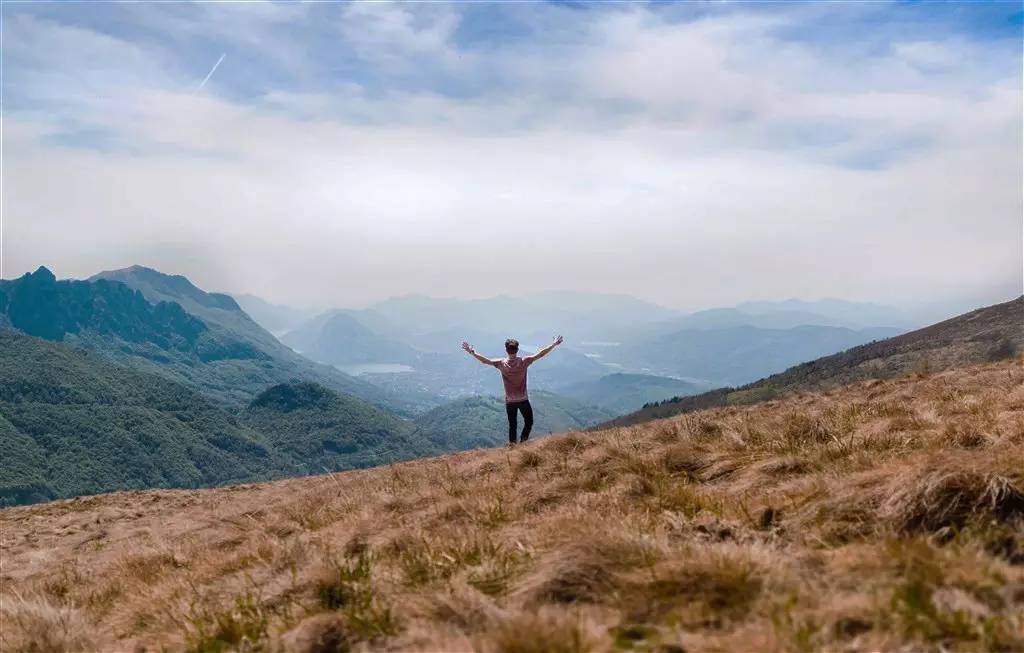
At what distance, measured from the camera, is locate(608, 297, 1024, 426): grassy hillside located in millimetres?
55406

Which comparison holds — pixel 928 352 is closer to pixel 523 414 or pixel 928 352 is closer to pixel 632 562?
pixel 523 414

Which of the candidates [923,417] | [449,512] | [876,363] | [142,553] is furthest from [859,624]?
[876,363]

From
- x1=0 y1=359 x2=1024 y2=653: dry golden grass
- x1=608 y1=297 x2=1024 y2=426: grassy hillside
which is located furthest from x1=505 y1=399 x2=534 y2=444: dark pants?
x1=608 y1=297 x2=1024 y2=426: grassy hillside

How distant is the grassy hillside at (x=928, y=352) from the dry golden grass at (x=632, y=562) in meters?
37.8

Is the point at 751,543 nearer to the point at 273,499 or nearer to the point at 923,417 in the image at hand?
the point at 923,417

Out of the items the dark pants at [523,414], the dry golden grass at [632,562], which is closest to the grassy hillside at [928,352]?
the dark pants at [523,414]

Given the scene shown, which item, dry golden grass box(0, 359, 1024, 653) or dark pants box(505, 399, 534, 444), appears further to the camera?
dark pants box(505, 399, 534, 444)

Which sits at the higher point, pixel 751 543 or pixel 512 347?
pixel 512 347

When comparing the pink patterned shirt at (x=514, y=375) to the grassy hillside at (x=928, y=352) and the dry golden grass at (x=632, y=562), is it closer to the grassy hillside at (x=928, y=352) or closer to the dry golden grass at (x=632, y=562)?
the dry golden grass at (x=632, y=562)

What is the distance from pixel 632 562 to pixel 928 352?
74313 mm

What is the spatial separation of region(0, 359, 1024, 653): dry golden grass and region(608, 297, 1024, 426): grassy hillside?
37.8m

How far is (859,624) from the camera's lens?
11.5 feet

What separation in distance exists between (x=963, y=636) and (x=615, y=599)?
1957 mm

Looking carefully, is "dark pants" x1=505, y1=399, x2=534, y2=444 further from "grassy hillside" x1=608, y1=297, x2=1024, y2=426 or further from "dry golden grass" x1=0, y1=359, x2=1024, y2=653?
"grassy hillside" x1=608, y1=297, x2=1024, y2=426
